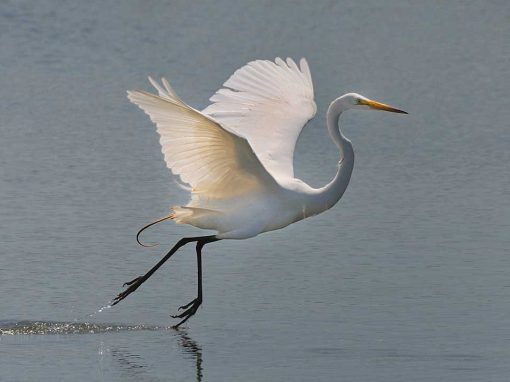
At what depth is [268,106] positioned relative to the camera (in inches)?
342

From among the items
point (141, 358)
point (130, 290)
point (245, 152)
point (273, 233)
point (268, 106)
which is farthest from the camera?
point (273, 233)

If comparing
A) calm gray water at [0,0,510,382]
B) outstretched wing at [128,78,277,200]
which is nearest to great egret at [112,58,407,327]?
outstretched wing at [128,78,277,200]

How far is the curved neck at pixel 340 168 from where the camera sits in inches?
310

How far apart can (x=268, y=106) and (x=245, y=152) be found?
1591mm

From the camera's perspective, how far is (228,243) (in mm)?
9461

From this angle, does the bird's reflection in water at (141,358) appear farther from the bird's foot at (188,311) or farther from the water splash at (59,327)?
the water splash at (59,327)

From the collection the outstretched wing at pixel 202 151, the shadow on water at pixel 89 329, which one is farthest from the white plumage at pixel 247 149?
the shadow on water at pixel 89 329

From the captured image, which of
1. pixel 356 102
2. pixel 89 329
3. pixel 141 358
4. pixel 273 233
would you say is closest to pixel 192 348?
pixel 141 358

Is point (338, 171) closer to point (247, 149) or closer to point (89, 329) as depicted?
point (247, 149)

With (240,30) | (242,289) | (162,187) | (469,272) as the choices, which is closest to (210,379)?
(242,289)

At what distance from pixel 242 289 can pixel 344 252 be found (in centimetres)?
111

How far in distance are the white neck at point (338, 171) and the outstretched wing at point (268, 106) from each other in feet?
1.89

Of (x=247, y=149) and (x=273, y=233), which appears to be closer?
(x=247, y=149)

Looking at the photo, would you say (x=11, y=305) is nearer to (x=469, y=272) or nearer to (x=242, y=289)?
(x=242, y=289)
